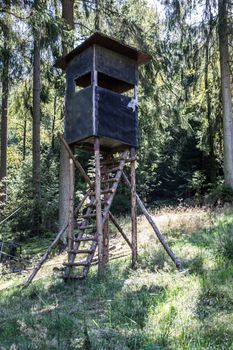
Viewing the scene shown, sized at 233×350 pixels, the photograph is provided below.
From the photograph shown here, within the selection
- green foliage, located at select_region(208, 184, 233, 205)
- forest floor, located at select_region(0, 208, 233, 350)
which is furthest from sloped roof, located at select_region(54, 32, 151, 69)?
green foliage, located at select_region(208, 184, 233, 205)

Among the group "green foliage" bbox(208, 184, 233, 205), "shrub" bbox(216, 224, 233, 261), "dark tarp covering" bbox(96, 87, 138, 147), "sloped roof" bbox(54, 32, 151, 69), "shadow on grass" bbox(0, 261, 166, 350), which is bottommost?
"shadow on grass" bbox(0, 261, 166, 350)

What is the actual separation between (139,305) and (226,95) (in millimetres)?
11046

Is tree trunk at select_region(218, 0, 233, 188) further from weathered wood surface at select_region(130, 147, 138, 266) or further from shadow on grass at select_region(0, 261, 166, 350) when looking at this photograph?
shadow on grass at select_region(0, 261, 166, 350)

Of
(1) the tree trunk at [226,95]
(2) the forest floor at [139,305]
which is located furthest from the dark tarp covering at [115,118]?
(1) the tree trunk at [226,95]

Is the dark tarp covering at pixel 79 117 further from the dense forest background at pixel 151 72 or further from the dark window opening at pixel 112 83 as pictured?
the dense forest background at pixel 151 72

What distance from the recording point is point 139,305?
17.4 ft

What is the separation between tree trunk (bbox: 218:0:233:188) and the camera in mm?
14190

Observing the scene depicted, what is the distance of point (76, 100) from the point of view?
8.91 metres

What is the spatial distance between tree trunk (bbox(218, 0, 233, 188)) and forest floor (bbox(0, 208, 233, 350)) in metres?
5.48

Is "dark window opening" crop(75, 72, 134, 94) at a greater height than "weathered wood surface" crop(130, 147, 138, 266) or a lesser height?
greater

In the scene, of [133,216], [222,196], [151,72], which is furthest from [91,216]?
[151,72]

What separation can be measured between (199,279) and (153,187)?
21987mm

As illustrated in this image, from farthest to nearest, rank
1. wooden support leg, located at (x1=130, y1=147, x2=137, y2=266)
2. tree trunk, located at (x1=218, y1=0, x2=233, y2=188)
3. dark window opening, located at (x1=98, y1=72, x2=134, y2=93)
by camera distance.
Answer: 1. tree trunk, located at (x1=218, y1=0, x2=233, y2=188)
2. dark window opening, located at (x1=98, y1=72, x2=134, y2=93)
3. wooden support leg, located at (x1=130, y1=147, x2=137, y2=266)

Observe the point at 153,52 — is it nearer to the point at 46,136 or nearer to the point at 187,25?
the point at 187,25
